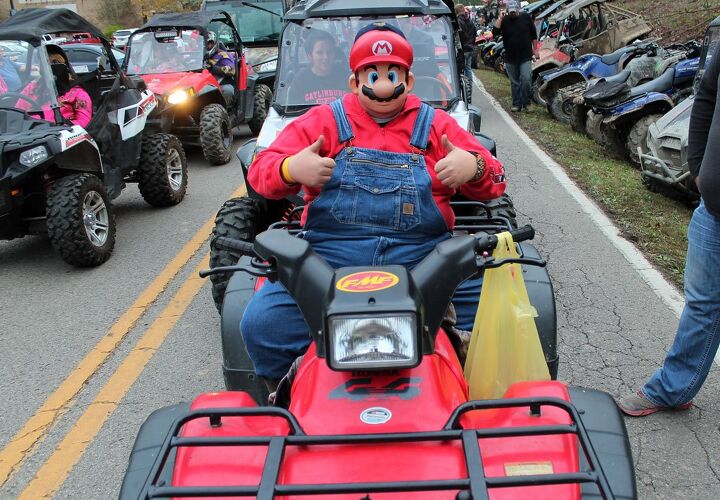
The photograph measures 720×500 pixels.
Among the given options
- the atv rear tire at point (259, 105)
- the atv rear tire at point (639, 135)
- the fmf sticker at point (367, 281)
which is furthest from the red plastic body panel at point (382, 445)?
the atv rear tire at point (259, 105)

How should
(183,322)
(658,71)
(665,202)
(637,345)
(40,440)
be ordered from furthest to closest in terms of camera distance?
(658,71) < (665,202) < (183,322) < (637,345) < (40,440)

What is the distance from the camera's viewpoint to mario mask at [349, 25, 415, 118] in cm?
257

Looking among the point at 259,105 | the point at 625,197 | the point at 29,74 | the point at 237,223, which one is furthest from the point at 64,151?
the point at 259,105

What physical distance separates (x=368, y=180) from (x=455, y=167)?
0.33m

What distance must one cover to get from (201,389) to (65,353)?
121 centimetres

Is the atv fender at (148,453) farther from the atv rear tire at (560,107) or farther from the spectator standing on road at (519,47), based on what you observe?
Answer: the spectator standing on road at (519,47)

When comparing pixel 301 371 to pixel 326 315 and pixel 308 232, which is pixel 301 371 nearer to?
pixel 326 315

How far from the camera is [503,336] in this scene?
2430 millimetres

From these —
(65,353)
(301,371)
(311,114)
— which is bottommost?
(65,353)

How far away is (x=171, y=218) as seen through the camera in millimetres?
7777

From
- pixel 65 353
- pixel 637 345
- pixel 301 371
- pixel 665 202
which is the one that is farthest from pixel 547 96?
pixel 301 371

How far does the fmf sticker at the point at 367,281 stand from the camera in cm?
184

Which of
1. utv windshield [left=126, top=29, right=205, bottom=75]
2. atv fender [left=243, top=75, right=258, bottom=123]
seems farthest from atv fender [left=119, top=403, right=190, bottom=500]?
atv fender [left=243, top=75, right=258, bottom=123]

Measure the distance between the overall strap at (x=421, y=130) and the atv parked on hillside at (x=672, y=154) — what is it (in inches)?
201
